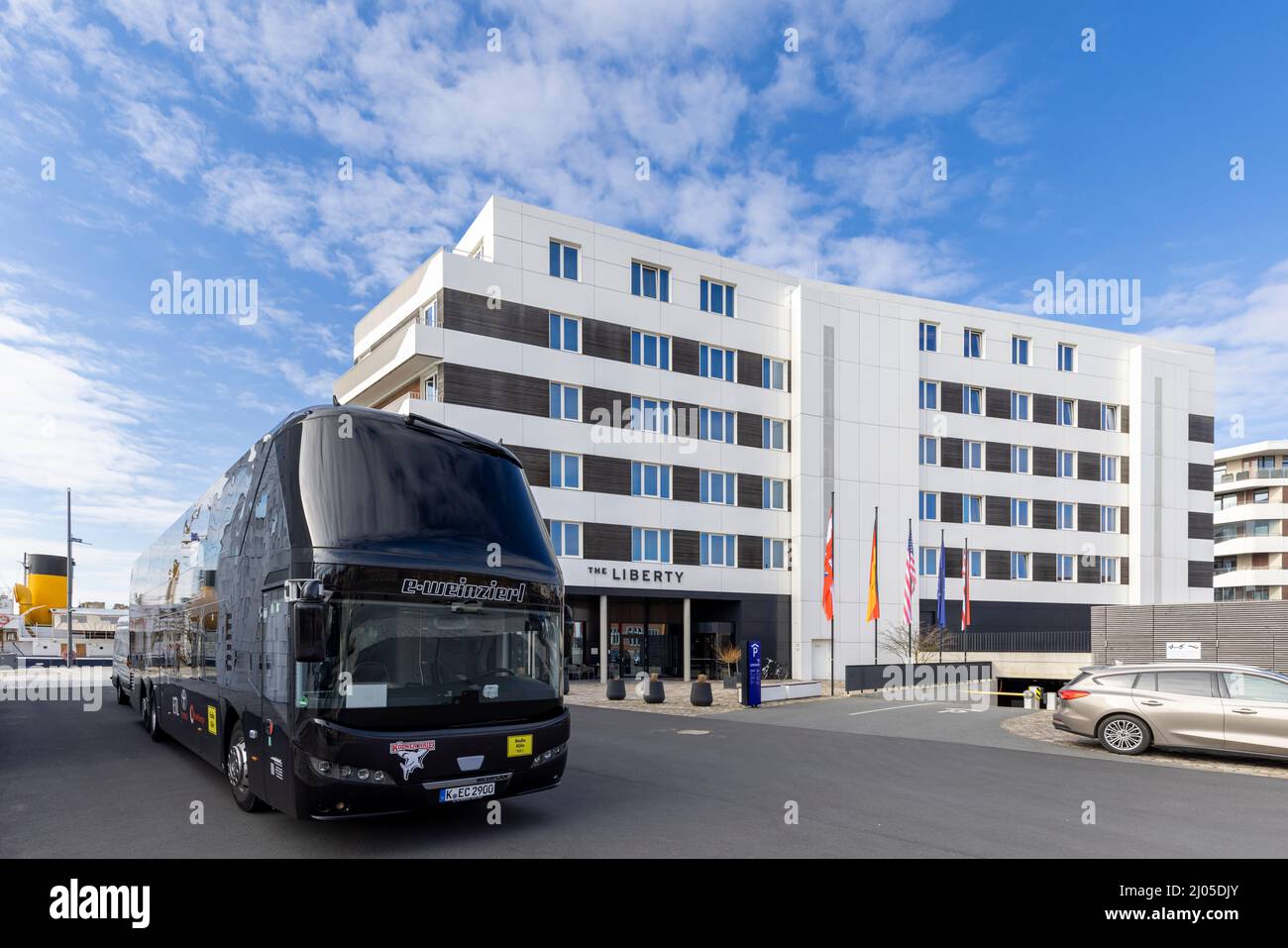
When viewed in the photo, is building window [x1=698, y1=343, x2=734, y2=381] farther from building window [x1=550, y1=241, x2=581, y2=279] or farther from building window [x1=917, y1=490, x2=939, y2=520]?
building window [x1=917, y1=490, x2=939, y2=520]

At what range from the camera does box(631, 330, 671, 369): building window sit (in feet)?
121

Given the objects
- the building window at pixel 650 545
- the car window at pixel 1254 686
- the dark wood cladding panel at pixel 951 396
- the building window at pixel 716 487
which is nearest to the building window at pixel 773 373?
the building window at pixel 716 487

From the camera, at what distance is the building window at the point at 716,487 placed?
3809cm

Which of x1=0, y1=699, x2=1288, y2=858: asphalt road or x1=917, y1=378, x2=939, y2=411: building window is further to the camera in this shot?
x1=917, y1=378, x2=939, y2=411: building window

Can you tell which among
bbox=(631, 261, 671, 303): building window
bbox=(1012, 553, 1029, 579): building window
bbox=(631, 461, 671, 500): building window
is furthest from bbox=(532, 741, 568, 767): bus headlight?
bbox=(1012, 553, 1029, 579): building window

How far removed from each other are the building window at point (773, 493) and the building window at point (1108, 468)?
19014 millimetres

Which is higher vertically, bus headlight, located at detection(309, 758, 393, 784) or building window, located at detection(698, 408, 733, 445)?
building window, located at detection(698, 408, 733, 445)

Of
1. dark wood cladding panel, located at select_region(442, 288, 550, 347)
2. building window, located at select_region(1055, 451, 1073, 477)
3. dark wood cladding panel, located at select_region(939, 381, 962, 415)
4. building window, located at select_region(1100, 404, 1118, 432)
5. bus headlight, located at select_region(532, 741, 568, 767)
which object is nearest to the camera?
bus headlight, located at select_region(532, 741, 568, 767)

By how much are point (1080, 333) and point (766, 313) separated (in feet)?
61.8

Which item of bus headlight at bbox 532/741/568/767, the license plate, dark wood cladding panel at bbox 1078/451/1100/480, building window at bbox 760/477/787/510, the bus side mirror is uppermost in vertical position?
dark wood cladding panel at bbox 1078/451/1100/480

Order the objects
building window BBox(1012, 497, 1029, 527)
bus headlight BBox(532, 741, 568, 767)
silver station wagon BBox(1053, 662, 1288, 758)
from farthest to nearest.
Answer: building window BBox(1012, 497, 1029, 527), silver station wagon BBox(1053, 662, 1288, 758), bus headlight BBox(532, 741, 568, 767)

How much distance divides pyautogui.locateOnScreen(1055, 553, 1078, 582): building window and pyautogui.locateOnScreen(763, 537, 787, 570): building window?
1565 cm

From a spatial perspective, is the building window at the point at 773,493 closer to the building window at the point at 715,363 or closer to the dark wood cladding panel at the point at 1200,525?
the building window at the point at 715,363
